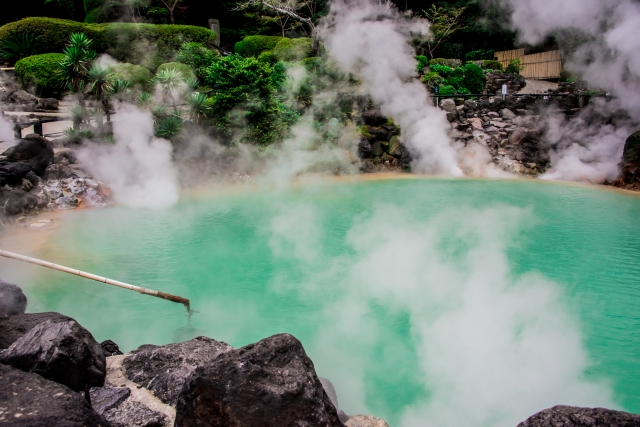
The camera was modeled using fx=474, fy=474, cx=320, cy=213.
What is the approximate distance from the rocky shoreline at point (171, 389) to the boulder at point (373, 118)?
12.3 m

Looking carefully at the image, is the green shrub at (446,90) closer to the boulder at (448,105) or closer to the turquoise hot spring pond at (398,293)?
the boulder at (448,105)

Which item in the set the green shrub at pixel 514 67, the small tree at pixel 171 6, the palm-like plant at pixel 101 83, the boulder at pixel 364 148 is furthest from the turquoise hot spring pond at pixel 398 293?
the small tree at pixel 171 6

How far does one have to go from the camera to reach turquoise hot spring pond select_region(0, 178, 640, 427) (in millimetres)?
4293

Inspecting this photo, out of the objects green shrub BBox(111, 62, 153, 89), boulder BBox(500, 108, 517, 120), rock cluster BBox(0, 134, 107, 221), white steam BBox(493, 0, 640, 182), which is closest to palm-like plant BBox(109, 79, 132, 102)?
green shrub BBox(111, 62, 153, 89)

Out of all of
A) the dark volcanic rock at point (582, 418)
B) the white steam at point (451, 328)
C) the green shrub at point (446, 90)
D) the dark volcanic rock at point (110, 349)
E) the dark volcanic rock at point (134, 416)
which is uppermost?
the green shrub at point (446, 90)

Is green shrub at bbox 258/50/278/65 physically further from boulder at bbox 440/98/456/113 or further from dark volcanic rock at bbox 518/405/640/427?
dark volcanic rock at bbox 518/405/640/427

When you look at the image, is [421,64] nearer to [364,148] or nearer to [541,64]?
[541,64]

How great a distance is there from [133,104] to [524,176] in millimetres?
11275

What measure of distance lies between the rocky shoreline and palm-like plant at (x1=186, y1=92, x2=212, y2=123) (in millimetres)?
9893

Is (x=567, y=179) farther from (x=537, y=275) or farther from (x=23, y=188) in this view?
(x=23, y=188)

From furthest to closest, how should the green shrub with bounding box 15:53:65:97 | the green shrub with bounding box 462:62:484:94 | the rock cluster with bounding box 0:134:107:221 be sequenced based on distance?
the green shrub with bounding box 462:62:484:94 → the green shrub with bounding box 15:53:65:97 → the rock cluster with bounding box 0:134:107:221

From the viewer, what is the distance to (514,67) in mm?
20688

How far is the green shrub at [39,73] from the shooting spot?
14406 mm

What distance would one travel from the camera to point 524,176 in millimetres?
14062
